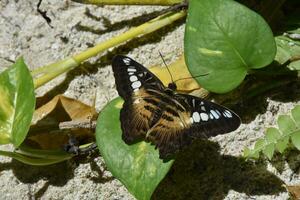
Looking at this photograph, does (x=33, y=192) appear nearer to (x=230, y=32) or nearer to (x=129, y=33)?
(x=129, y=33)

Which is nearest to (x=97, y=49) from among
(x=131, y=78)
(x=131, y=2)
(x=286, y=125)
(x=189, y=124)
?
(x=131, y=2)

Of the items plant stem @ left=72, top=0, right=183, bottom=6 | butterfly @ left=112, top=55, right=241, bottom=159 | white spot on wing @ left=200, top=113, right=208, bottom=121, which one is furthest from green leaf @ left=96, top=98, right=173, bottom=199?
plant stem @ left=72, top=0, right=183, bottom=6

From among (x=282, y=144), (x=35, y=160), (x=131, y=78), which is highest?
(x=131, y=78)

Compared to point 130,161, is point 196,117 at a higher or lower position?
higher

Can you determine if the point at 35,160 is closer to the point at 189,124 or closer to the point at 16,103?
the point at 16,103

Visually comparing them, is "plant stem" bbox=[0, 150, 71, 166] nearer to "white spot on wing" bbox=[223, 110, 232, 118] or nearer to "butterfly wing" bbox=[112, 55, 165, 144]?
"butterfly wing" bbox=[112, 55, 165, 144]

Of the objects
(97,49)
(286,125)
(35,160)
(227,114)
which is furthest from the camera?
(97,49)

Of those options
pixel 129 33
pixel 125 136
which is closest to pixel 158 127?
pixel 125 136
